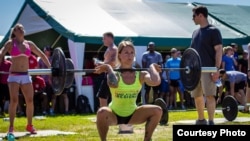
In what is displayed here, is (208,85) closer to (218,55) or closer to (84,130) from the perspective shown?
(218,55)

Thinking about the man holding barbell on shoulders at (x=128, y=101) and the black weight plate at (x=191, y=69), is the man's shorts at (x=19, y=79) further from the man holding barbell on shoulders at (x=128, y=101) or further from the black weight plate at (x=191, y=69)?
the black weight plate at (x=191, y=69)

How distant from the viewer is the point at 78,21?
12.7 m

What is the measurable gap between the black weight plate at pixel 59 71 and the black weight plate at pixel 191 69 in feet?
4.89

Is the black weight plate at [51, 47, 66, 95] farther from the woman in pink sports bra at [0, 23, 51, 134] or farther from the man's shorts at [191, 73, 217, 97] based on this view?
the man's shorts at [191, 73, 217, 97]

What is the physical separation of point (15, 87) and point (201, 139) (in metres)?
3.59

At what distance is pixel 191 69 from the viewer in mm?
5848

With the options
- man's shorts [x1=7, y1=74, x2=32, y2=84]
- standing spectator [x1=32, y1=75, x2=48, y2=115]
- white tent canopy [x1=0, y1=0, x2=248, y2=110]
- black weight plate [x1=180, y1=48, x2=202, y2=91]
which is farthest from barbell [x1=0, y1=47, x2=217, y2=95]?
white tent canopy [x1=0, y1=0, x2=248, y2=110]

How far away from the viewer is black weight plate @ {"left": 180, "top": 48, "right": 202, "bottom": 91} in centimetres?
572

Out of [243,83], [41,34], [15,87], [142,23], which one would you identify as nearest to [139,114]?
[15,87]

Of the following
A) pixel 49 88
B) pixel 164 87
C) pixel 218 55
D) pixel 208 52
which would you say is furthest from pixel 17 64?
pixel 164 87

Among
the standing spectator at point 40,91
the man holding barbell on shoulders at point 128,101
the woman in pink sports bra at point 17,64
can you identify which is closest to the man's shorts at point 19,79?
the woman in pink sports bra at point 17,64

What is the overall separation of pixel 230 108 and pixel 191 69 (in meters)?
2.67

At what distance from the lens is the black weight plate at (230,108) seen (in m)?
8.09

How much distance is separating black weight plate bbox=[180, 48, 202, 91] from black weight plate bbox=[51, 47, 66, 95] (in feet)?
4.89
